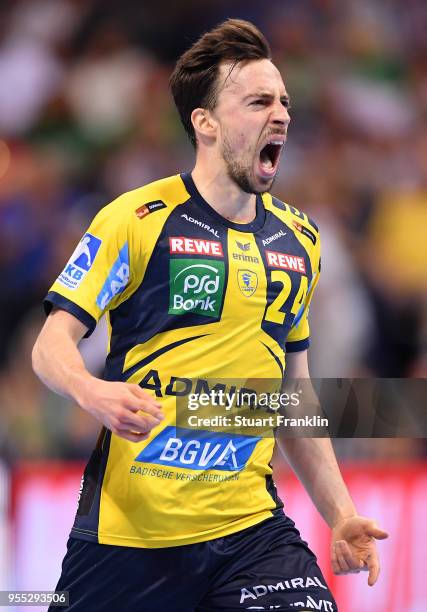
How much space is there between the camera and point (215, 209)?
384 cm

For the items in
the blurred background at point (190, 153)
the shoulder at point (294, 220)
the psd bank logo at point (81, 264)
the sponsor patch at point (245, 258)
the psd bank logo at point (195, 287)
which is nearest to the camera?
the psd bank logo at point (81, 264)

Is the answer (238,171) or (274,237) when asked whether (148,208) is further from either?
(274,237)

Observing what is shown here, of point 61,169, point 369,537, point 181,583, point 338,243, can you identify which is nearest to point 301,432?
point 369,537

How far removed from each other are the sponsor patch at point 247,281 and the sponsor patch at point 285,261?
0.11m

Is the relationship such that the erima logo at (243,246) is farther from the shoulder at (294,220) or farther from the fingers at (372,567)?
the fingers at (372,567)

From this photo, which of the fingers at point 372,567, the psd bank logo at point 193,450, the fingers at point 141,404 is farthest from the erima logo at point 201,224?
the fingers at point 372,567

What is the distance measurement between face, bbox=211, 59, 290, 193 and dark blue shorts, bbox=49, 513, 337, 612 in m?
1.30

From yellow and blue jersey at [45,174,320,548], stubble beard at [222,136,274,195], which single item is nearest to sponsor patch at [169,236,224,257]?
yellow and blue jersey at [45,174,320,548]

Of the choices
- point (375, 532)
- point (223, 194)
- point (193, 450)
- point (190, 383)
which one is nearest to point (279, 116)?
point (223, 194)

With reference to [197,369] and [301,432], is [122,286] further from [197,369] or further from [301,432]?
[301,432]

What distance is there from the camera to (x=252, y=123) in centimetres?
377

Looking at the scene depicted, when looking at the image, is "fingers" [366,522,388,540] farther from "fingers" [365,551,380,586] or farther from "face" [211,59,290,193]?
"face" [211,59,290,193]

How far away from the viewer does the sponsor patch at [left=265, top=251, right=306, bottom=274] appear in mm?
3825

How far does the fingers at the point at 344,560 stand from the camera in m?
3.57
